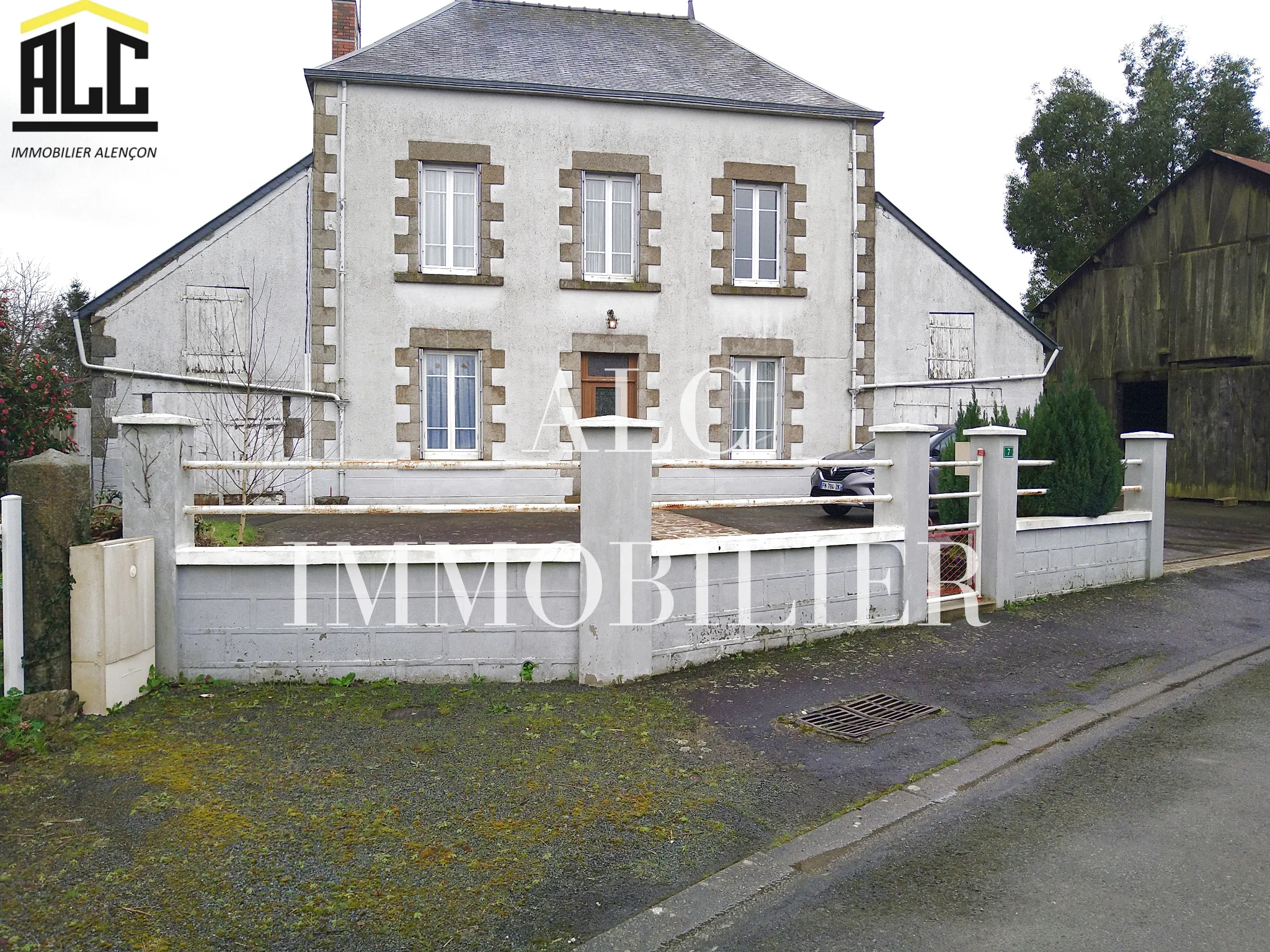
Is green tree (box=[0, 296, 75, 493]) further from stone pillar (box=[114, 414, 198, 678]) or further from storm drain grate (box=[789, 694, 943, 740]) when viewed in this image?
storm drain grate (box=[789, 694, 943, 740])

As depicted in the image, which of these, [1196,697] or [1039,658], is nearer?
[1196,697]

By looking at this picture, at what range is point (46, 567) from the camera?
5188 millimetres

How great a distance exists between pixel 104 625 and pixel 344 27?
13.8 m

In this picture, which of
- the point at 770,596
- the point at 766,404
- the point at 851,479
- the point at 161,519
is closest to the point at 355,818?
the point at 161,519

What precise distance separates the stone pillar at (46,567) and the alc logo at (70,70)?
30.5ft

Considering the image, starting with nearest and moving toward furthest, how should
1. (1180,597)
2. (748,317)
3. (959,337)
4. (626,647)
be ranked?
(626,647)
(1180,597)
(748,317)
(959,337)

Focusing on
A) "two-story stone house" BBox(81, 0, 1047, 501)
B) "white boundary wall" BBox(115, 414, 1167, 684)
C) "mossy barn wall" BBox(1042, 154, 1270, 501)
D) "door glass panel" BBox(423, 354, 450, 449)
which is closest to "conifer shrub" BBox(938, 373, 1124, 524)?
"white boundary wall" BBox(115, 414, 1167, 684)

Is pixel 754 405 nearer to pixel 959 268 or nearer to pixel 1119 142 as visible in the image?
pixel 959 268

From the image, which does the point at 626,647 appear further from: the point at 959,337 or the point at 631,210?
the point at 959,337

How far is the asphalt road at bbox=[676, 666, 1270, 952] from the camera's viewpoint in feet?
10.6

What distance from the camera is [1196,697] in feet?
20.2

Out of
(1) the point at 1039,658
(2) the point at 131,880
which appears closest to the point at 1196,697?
(1) the point at 1039,658

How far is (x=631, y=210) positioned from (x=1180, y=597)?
32.5 feet

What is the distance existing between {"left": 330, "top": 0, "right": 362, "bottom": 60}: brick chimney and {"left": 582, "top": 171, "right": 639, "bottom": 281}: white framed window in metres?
4.85
